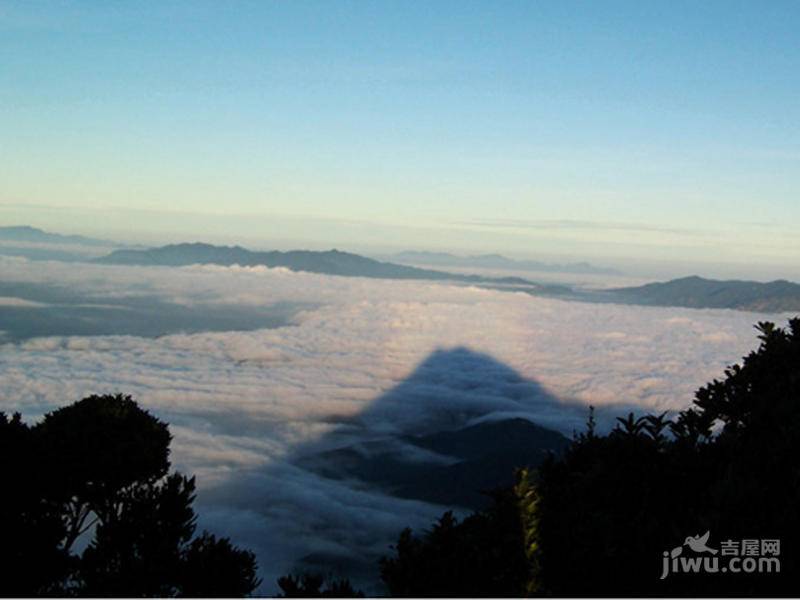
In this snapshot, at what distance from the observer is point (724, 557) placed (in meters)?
7.02

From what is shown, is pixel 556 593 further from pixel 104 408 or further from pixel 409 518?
pixel 409 518

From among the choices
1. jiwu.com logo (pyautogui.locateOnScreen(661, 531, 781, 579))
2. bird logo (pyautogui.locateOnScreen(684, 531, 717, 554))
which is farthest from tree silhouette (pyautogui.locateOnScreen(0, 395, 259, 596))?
bird logo (pyautogui.locateOnScreen(684, 531, 717, 554))

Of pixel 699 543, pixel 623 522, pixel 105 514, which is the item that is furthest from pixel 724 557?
pixel 105 514

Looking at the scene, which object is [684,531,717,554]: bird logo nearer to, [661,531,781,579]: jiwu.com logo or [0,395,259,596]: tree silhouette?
[661,531,781,579]: jiwu.com logo

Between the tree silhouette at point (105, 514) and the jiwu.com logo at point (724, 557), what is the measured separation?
14.4 meters

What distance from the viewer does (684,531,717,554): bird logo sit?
7172mm

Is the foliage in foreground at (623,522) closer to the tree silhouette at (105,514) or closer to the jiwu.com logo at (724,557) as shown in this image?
the jiwu.com logo at (724,557)

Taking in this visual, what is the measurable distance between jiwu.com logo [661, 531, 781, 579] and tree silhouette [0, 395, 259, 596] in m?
14.4

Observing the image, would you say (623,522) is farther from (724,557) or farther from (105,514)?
(105,514)

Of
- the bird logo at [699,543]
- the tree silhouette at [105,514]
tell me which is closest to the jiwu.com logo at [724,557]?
the bird logo at [699,543]

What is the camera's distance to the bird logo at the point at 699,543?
717 cm

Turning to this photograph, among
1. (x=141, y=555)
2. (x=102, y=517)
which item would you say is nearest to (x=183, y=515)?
(x=141, y=555)

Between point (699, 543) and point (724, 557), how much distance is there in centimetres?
29

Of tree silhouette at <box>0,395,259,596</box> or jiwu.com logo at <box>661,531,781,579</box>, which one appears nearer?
jiwu.com logo at <box>661,531,781,579</box>
